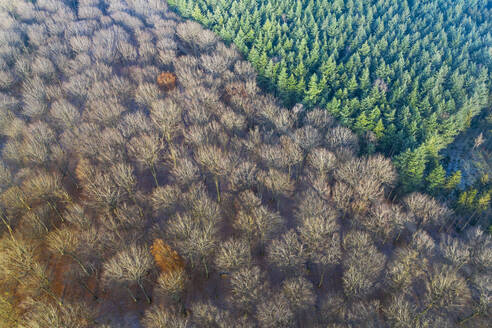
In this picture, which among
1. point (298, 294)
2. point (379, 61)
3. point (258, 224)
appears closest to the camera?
point (298, 294)

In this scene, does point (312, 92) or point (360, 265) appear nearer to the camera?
point (360, 265)

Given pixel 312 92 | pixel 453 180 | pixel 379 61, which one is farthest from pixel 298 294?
pixel 379 61

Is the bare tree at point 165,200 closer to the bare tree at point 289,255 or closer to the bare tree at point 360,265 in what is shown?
the bare tree at point 289,255

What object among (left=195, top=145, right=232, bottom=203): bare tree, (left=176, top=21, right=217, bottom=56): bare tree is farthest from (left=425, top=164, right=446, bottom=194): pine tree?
(left=176, top=21, right=217, bottom=56): bare tree

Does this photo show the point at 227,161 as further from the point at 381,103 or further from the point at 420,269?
the point at 381,103

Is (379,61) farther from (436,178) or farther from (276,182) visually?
(276,182)

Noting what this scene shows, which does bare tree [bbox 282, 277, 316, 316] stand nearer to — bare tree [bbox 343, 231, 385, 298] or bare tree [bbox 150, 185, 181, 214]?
bare tree [bbox 343, 231, 385, 298]

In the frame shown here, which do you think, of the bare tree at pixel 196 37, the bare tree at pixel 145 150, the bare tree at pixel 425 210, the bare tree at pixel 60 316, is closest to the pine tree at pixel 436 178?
the bare tree at pixel 425 210
